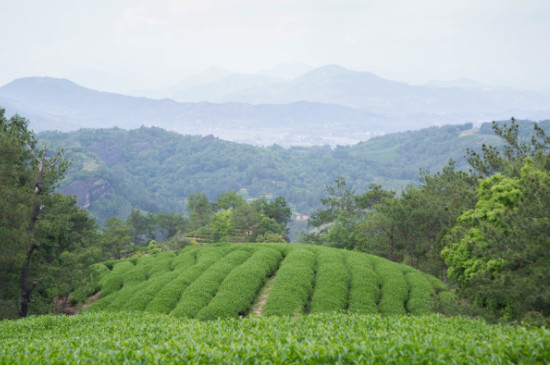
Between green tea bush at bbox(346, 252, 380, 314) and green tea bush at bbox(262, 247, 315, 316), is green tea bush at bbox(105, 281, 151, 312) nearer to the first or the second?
green tea bush at bbox(262, 247, 315, 316)

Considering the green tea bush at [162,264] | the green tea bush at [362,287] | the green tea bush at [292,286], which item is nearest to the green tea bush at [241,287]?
the green tea bush at [292,286]

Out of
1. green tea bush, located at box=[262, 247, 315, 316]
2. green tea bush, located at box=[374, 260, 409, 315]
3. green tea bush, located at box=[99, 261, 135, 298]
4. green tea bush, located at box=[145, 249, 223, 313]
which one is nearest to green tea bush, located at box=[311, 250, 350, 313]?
green tea bush, located at box=[262, 247, 315, 316]

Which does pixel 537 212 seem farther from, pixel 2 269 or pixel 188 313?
pixel 2 269

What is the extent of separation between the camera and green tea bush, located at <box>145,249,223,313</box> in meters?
23.9

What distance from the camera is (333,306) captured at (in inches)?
880

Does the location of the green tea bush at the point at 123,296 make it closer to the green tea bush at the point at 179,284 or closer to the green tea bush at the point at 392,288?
the green tea bush at the point at 179,284

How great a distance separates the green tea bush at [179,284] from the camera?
23906 mm

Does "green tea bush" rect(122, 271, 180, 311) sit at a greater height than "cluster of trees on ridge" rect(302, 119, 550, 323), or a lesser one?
lesser

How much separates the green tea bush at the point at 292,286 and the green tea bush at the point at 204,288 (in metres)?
3.98

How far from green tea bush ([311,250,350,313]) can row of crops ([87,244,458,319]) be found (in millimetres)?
60

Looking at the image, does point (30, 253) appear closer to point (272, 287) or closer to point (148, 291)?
point (148, 291)

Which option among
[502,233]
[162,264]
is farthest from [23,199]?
[502,233]

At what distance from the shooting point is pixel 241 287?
24422 mm

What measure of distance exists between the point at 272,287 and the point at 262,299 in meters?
1.13
